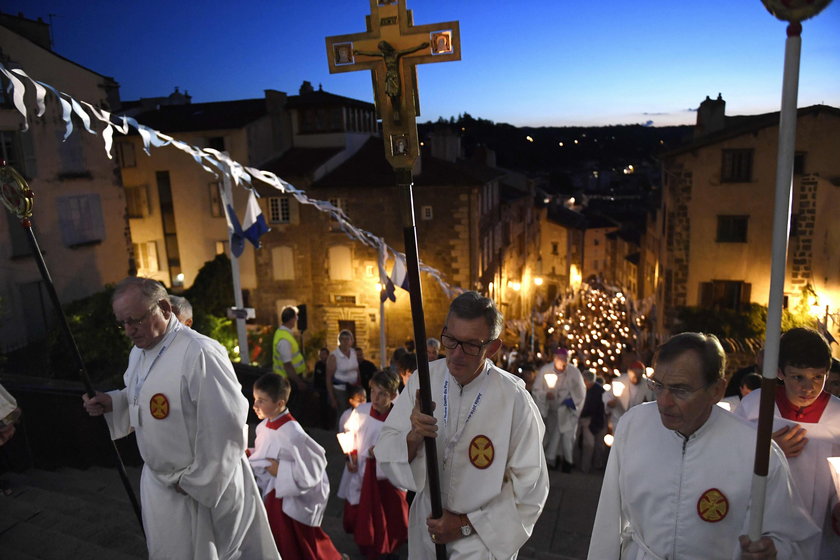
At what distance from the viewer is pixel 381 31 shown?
2.72 meters

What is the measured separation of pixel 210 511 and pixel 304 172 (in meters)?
22.2

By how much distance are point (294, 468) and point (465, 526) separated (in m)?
2.01

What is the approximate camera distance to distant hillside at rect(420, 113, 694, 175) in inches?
1594

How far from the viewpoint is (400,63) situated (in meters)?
2.75

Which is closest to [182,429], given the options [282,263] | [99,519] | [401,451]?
[401,451]

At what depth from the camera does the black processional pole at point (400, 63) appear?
A: 2.68 m

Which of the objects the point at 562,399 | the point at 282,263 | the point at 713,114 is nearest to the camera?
the point at 562,399

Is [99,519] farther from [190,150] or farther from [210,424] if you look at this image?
[190,150]

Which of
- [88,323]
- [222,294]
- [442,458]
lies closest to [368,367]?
[442,458]

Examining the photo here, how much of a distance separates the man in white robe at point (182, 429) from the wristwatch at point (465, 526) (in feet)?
5.57

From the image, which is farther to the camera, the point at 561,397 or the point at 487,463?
the point at 561,397

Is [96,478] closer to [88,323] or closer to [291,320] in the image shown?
[291,320]

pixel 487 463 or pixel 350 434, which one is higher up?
pixel 487 463

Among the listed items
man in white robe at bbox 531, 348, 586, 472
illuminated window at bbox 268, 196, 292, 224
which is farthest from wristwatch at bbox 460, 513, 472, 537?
illuminated window at bbox 268, 196, 292, 224
